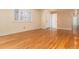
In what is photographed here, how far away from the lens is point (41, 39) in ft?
4.87

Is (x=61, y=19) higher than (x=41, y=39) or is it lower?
higher

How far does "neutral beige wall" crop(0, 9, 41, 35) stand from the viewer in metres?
1.47

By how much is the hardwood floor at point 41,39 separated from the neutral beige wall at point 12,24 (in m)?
0.06

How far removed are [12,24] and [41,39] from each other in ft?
1.34

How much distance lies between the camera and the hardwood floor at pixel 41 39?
1.44 meters

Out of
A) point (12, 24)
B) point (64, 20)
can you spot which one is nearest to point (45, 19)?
point (64, 20)

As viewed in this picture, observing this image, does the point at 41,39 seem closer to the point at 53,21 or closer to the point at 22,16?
the point at 53,21

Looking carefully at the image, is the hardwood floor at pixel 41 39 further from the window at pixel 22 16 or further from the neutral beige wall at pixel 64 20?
the window at pixel 22 16

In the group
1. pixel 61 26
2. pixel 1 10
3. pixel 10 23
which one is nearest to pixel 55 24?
pixel 61 26

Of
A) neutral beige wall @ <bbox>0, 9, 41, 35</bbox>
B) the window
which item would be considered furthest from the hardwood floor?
the window

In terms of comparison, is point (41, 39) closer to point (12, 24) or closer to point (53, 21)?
point (53, 21)

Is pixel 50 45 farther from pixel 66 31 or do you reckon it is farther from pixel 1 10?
pixel 1 10
